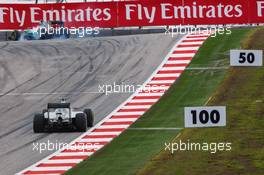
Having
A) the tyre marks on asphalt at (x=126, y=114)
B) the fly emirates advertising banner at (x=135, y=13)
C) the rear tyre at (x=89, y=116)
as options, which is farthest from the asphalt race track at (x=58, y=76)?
the fly emirates advertising banner at (x=135, y=13)

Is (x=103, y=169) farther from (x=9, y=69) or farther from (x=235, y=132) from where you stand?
(x=9, y=69)

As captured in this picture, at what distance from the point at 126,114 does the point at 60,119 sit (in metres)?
2.81

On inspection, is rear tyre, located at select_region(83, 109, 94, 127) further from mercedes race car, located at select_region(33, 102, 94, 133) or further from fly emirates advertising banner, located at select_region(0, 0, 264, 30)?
fly emirates advertising banner, located at select_region(0, 0, 264, 30)

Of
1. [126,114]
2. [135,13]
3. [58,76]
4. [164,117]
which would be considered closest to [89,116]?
[126,114]

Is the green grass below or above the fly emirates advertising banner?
below

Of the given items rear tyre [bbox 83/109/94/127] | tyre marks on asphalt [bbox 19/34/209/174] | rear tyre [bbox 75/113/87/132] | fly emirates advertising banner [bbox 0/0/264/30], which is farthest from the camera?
fly emirates advertising banner [bbox 0/0/264/30]

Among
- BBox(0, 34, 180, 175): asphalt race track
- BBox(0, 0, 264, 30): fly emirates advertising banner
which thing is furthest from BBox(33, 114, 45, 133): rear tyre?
BBox(0, 0, 264, 30): fly emirates advertising banner

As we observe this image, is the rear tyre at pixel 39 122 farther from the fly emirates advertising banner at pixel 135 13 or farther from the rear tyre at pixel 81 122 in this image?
the fly emirates advertising banner at pixel 135 13

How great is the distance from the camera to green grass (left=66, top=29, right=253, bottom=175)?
20.2m

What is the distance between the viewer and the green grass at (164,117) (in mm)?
20172

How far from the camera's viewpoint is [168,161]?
64.7 ft

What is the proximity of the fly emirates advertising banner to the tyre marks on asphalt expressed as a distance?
8.80 feet

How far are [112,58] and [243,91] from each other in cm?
869

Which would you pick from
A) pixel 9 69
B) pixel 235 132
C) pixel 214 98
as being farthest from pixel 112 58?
pixel 235 132
